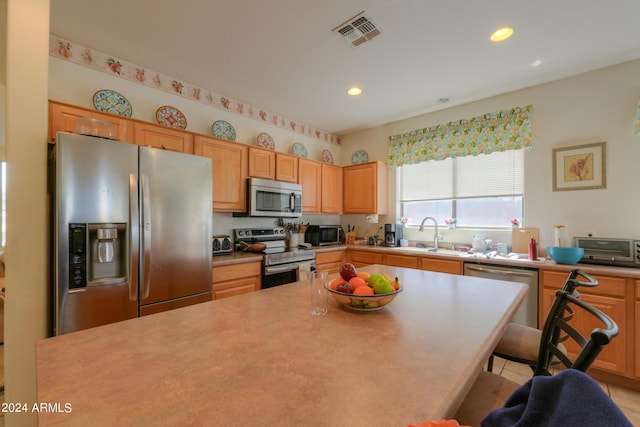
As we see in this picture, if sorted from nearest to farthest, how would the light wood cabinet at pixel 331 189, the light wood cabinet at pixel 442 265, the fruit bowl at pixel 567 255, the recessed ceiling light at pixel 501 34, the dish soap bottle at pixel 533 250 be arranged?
the recessed ceiling light at pixel 501 34 < the fruit bowl at pixel 567 255 < the dish soap bottle at pixel 533 250 < the light wood cabinet at pixel 442 265 < the light wood cabinet at pixel 331 189

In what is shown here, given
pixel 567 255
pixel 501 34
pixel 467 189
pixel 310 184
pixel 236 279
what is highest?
pixel 501 34

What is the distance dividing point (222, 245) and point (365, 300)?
7.81 feet

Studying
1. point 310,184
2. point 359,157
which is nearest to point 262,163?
point 310,184

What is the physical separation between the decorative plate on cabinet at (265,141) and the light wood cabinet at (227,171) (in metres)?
0.48

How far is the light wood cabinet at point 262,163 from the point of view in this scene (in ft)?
10.4

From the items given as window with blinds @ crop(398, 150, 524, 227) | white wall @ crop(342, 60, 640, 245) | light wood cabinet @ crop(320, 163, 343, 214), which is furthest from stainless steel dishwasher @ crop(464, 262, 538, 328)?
light wood cabinet @ crop(320, 163, 343, 214)

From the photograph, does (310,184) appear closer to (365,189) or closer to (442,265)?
(365,189)

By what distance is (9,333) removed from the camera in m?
1.47

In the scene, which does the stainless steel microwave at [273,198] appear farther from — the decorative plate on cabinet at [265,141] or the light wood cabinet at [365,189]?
the light wood cabinet at [365,189]

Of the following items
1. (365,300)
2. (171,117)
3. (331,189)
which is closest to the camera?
(365,300)

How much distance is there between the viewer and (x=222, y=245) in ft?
10.1

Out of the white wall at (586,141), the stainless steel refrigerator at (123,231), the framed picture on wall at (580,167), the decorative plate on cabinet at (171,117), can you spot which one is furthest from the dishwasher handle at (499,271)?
the decorative plate on cabinet at (171,117)

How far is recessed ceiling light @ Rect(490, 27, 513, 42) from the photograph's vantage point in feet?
6.69

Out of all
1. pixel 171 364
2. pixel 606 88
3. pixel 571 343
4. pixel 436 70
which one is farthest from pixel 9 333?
pixel 606 88
